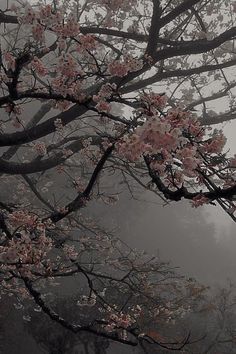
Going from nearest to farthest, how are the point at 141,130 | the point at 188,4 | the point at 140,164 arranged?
the point at 141,130
the point at 188,4
the point at 140,164

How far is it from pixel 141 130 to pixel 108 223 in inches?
Answer: 1006

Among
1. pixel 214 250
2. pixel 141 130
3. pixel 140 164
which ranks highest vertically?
pixel 214 250

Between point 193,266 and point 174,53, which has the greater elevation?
point 193,266

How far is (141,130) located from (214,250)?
3522 cm

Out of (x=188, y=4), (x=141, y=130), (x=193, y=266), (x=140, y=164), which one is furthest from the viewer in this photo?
(x=193, y=266)

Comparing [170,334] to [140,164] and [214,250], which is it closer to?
[140,164]

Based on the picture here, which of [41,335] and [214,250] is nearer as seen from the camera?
[41,335]

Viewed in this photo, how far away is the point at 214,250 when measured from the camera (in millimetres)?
35312

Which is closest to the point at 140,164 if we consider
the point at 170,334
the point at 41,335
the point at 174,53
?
the point at 174,53

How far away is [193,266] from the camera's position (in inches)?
1313

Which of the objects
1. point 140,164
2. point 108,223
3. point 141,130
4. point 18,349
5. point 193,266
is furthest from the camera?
point 193,266

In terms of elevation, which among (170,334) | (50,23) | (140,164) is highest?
(170,334)

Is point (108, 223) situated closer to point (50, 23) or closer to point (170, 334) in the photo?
point (170, 334)

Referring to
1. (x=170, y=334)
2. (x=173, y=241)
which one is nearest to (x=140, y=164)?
(x=170, y=334)
